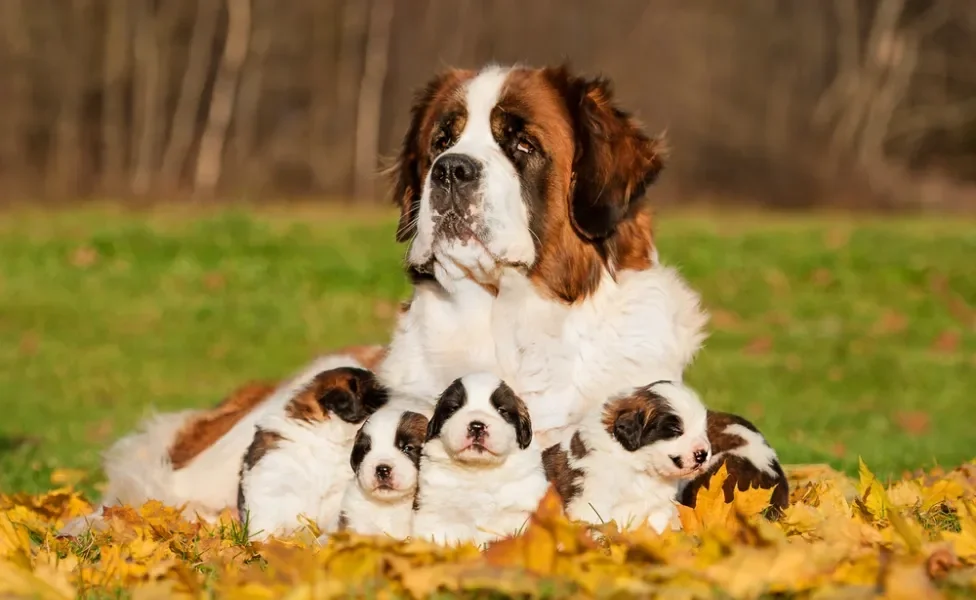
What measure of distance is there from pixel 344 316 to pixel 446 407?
39.0 feet

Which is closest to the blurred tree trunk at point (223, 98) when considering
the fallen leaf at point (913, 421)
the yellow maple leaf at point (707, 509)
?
the fallen leaf at point (913, 421)

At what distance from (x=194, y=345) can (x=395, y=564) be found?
12.4 m

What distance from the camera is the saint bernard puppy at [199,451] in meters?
5.90

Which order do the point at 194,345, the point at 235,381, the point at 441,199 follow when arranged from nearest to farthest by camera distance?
the point at 441,199
the point at 235,381
the point at 194,345

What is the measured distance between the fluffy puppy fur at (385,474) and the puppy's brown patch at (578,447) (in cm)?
57

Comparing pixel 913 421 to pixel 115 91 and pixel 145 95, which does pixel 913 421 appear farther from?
pixel 115 91

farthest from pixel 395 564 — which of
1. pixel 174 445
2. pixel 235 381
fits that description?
pixel 235 381

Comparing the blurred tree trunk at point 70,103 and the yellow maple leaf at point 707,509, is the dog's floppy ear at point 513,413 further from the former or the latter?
the blurred tree trunk at point 70,103

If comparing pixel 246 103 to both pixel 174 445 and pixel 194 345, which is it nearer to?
pixel 194 345

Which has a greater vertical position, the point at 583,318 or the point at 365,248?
the point at 583,318

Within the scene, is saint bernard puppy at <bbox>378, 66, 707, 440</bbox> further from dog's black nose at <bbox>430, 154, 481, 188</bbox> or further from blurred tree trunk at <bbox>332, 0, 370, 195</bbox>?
blurred tree trunk at <bbox>332, 0, 370, 195</bbox>

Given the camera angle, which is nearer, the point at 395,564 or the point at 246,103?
the point at 395,564

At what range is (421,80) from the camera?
27516mm

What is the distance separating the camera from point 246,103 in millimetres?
28062
